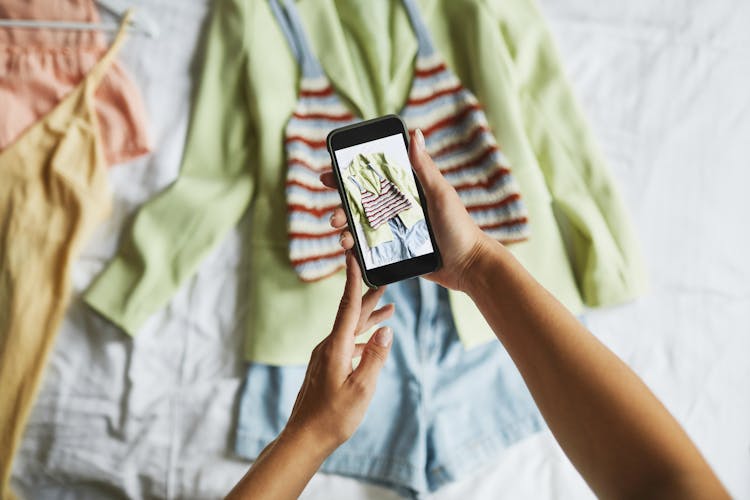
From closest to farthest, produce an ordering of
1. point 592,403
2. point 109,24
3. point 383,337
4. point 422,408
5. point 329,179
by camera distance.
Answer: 1. point 592,403
2. point 383,337
3. point 329,179
4. point 422,408
5. point 109,24

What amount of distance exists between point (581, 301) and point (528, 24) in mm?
443

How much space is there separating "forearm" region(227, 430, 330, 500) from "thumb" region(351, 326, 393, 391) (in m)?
0.07

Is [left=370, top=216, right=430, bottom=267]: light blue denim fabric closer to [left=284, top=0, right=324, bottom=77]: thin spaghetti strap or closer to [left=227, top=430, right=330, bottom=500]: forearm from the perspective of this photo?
[left=227, top=430, right=330, bottom=500]: forearm

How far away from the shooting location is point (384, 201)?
0.69m

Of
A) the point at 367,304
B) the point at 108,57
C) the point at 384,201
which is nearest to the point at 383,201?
the point at 384,201

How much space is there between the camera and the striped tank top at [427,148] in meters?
0.87

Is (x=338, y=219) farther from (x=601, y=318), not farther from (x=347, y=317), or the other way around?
(x=601, y=318)

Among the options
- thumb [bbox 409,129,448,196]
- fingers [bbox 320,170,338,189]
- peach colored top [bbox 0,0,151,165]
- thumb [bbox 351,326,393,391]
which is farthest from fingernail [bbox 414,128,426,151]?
peach colored top [bbox 0,0,151,165]

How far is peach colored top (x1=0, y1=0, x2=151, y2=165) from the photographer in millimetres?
972

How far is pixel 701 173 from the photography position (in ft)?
→ 3.10

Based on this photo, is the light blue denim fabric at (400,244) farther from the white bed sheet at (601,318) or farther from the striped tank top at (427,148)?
the white bed sheet at (601,318)

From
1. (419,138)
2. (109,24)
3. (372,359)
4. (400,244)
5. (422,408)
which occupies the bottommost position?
(422,408)

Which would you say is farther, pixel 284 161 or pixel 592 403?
pixel 284 161

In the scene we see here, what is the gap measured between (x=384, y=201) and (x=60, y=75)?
0.65 metres
